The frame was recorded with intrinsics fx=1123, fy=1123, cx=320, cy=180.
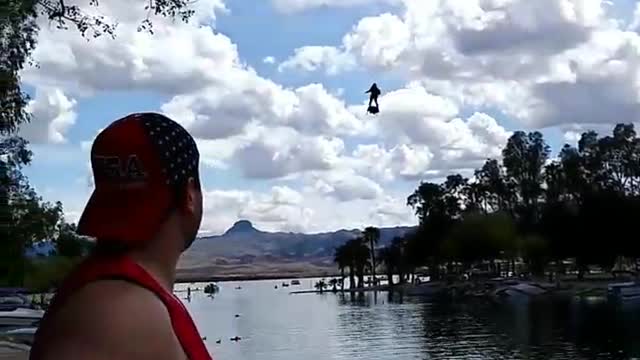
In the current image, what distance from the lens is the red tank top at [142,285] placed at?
7.17 feet

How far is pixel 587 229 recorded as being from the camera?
333 feet

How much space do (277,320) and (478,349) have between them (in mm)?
41933

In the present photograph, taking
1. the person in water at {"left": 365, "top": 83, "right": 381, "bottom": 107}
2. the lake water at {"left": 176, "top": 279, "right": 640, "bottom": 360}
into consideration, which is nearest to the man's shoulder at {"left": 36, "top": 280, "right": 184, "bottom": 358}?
the person in water at {"left": 365, "top": 83, "right": 381, "bottom": 107}

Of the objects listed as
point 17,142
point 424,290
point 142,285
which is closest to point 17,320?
point 17,142

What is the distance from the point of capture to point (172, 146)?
7.73 feet

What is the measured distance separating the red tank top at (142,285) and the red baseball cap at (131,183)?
0.22 feet

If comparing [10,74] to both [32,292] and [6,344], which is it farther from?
[32,292]

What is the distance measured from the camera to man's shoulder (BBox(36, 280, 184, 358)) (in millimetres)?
2076

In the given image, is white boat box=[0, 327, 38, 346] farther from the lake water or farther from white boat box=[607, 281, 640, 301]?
white boat box=[607, 281, 640, 301]

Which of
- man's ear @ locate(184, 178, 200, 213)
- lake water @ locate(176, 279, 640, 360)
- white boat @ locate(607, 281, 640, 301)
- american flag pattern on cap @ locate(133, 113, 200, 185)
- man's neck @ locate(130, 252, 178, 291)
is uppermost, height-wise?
white boat @ locate(607, 281, 640, 301)

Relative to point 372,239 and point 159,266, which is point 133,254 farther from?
point 372,239

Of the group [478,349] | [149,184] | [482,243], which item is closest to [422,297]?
[482,243]

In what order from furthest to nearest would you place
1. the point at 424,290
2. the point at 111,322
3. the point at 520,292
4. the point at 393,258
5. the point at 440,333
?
the point at 393,258, the point at 424,290, the point at 520,292, the point at 440,333, the point at 111,322

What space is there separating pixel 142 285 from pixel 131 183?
0.76ft
